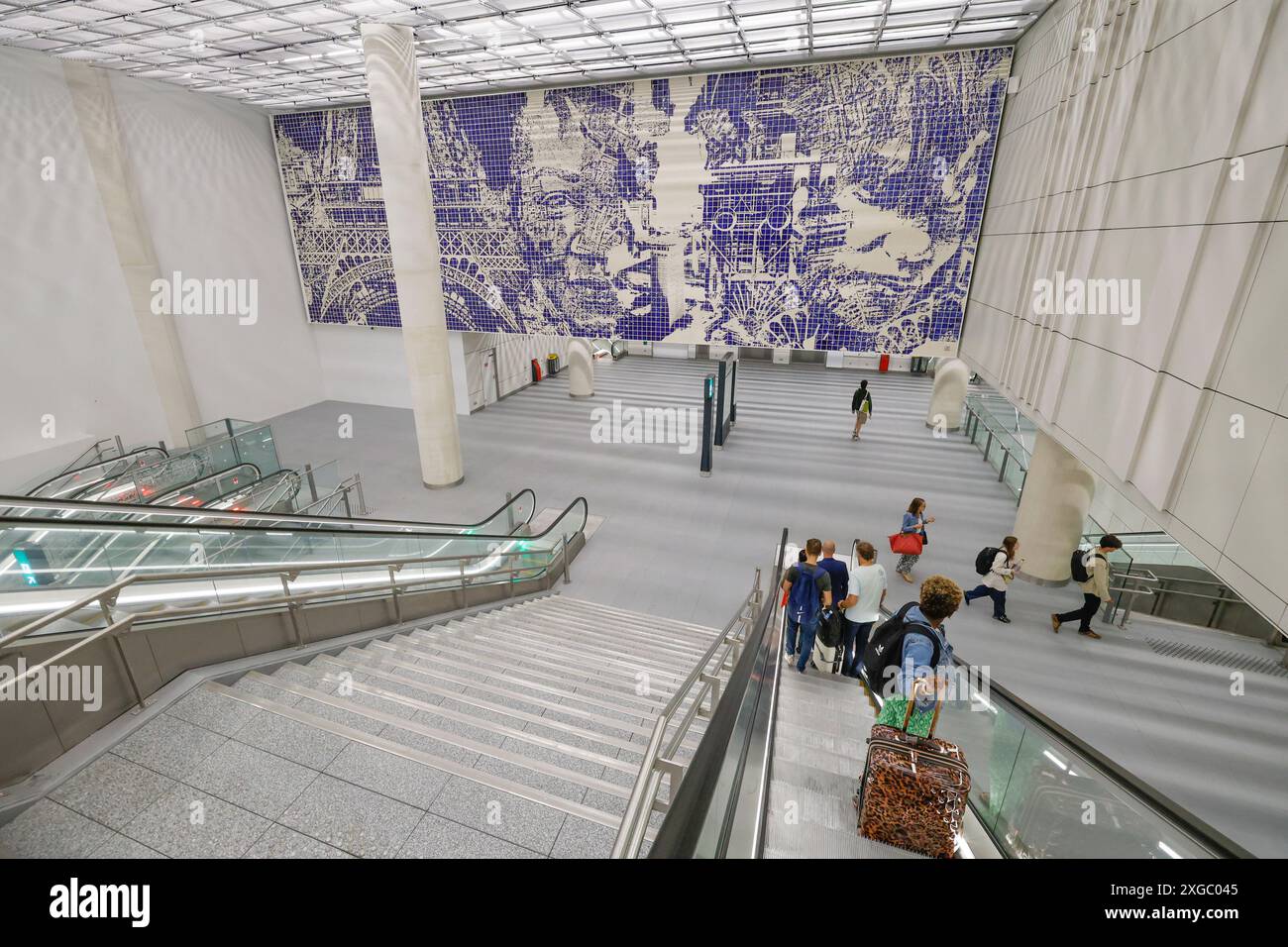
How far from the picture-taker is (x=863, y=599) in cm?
427

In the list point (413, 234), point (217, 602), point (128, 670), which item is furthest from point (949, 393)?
point (128, 670)

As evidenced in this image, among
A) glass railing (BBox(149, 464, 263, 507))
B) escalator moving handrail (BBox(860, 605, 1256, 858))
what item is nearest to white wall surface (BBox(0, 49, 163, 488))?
glass railing (BBox(149, 464, 263, 507))

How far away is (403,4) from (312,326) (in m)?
10.6

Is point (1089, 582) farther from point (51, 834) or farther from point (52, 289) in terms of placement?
point (52, 289)

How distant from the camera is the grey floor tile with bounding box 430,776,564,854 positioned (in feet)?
7.09

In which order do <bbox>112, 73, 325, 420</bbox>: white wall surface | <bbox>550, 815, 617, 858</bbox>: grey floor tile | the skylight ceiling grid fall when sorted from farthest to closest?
<bbox>112, 73, 325, 420</bbox>: white wall surface
the skylight ceiling grid
<bbox>550, 815, 617, 858</bbox>: grey floor tile

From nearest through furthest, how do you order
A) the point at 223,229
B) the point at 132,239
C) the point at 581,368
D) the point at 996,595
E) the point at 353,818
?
the point at 353,818 < the point at 996,595 < the point at 132,239 < the point at 223,229 < the point at 581,368

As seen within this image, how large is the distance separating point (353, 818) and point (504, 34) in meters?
10.5

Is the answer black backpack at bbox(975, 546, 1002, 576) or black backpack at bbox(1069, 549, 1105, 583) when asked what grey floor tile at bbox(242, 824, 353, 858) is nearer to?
black backpack at bbox(975, 546, 1002, 576)

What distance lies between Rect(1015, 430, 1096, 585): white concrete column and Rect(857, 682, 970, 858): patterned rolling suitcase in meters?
6.48

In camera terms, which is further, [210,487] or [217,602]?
[210,487]

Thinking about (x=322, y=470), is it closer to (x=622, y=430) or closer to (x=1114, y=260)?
(x=622, y=430)

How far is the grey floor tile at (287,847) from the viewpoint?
6.72ft

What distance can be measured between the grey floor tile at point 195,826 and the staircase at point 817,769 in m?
2.04
